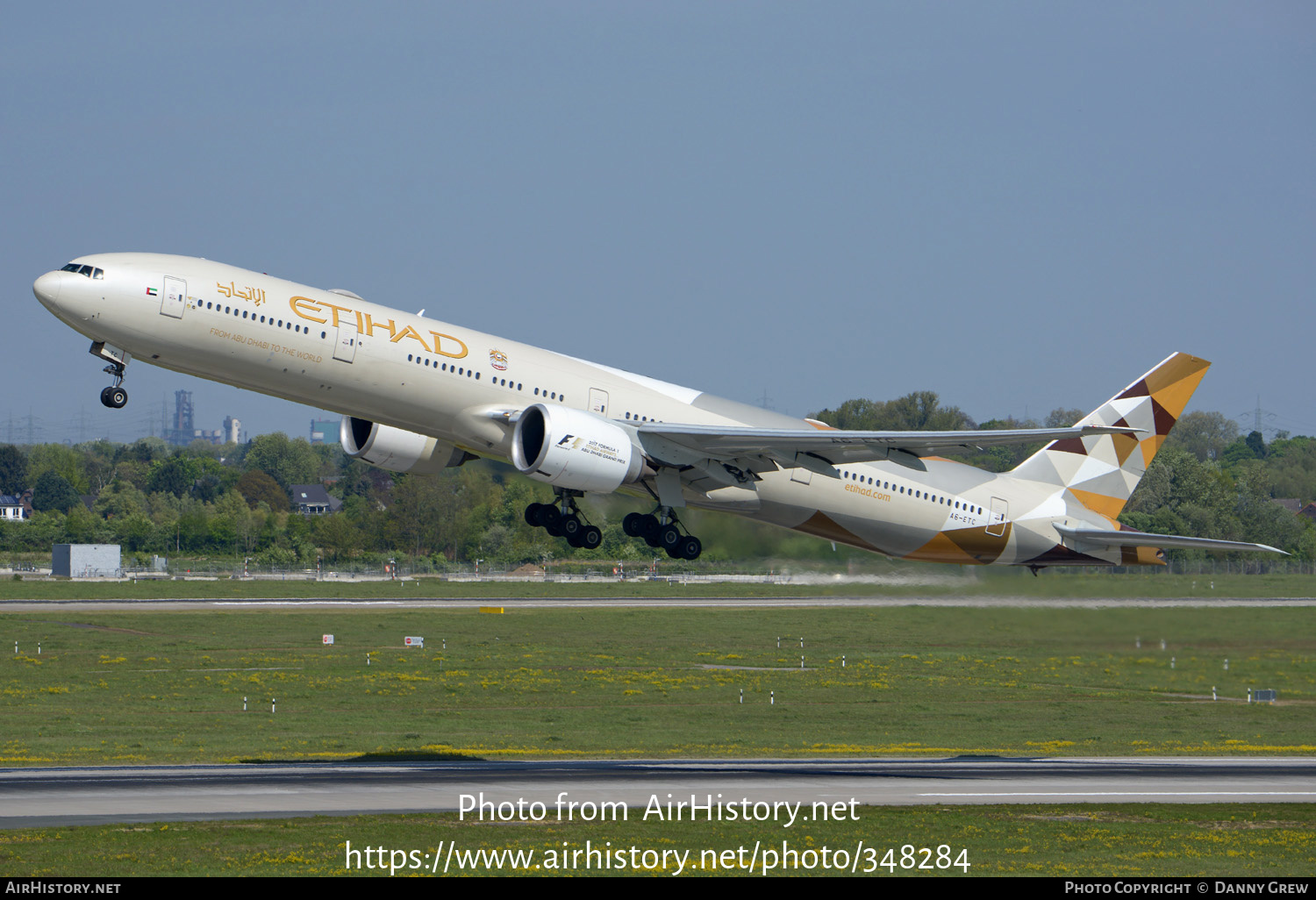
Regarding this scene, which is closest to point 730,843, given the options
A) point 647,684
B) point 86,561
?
point 647,684

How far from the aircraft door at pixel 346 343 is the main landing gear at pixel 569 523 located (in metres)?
7.50

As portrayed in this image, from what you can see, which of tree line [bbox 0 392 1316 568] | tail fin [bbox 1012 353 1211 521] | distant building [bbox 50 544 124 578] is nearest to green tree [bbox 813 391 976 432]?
tree line [bbox 0 392 1316 568]

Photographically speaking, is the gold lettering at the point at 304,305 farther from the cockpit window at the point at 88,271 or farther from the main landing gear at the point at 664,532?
the main landing gear at the point at 664,532

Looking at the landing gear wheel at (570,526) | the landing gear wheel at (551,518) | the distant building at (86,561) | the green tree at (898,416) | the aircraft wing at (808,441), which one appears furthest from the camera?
the distant building at (86,561)

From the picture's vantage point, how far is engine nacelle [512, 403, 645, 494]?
36156 mm

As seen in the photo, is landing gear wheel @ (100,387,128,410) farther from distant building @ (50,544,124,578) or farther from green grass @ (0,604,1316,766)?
distant building @ (50,544,124,578)

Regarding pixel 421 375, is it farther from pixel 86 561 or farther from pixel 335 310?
pixel 86 561

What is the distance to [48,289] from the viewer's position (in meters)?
32.8

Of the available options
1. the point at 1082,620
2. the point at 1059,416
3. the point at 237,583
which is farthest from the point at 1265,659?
the point at 1059,416

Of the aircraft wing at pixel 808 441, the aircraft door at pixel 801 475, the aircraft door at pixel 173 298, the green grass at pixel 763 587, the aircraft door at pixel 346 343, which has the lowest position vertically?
the green grass at pixel 763 587

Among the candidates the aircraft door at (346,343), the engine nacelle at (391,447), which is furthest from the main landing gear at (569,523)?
the aircraft door at (346,343)

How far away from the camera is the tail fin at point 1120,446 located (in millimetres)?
46812

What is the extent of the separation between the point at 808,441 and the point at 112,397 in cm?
1799

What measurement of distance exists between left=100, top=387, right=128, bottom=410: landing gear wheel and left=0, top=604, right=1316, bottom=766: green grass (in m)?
15.9
